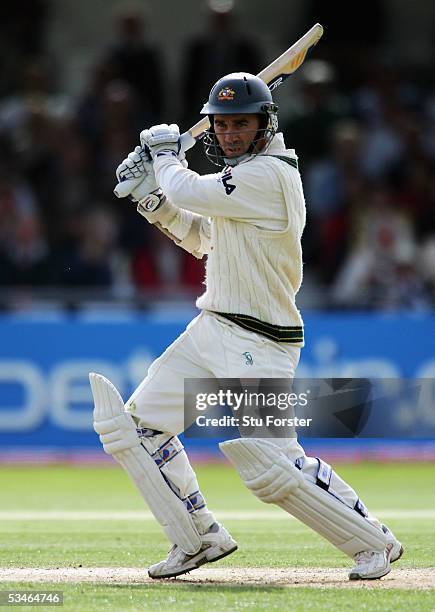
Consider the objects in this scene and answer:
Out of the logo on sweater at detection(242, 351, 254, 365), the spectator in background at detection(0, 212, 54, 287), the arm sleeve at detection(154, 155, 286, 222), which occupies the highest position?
the arm sleeve at detection(154, 155, 286, 222)

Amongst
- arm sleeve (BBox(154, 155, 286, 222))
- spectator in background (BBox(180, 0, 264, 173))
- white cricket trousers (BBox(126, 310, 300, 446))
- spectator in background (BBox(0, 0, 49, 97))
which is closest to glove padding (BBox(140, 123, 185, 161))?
arm sleeve (BBox(154, 155, 286, 222))

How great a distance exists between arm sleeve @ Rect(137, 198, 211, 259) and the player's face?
1.38ft

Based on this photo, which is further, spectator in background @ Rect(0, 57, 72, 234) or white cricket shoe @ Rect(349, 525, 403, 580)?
spectator in background @ Rect(0, 57, 72, 234)

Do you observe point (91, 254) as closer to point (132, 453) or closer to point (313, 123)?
point (313, 123)

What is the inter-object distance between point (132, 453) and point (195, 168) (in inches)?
297

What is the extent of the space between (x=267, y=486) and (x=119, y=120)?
7.29 m

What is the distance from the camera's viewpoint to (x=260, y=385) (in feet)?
17.6

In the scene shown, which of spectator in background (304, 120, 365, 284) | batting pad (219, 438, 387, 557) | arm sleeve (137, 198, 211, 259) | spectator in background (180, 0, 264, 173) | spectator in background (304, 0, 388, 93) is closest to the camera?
batting pad (219, 438, 387, 557)

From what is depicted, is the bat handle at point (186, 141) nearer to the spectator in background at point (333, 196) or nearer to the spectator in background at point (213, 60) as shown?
the spectator in background at point (333, 196)

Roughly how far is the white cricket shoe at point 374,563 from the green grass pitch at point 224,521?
0.28 feet

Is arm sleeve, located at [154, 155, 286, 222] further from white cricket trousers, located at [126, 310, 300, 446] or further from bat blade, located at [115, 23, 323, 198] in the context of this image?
bat blade, located at [115, 23, 323, 198]

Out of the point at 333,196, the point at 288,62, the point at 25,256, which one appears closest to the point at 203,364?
the point at 288,62

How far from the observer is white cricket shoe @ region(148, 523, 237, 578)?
18.2 ft

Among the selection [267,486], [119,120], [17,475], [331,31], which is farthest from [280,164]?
[331,31]
